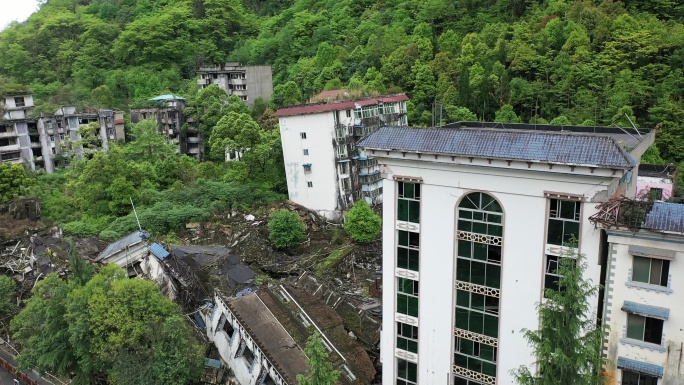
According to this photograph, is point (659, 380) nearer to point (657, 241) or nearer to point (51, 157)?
point (657, 241)

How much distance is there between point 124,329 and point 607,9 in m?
42.4

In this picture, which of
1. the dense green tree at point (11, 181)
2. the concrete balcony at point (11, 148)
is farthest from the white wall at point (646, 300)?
the concrete balcony at point (11, 148)

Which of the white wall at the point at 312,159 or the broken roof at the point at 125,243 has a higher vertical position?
the white wall at the point at 312,159

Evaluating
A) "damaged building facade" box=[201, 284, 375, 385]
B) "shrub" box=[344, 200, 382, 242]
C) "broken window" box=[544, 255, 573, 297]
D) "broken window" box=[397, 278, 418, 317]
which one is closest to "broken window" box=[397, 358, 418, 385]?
"broken window" box=[397, 278, 418, 317]

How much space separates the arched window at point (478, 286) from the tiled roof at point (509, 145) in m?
1.28

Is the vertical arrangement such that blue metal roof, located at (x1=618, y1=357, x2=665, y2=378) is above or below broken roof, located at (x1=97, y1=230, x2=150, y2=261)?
above

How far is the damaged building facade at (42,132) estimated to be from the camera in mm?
41875

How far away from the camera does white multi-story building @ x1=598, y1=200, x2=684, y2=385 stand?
11.0m

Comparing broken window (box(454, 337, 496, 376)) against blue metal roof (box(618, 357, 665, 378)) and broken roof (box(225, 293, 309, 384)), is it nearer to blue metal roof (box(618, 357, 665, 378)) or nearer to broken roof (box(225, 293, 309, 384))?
blue metal roof (box(618, 357, 665, 378))

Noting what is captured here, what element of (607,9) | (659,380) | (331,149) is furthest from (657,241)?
(607,9)

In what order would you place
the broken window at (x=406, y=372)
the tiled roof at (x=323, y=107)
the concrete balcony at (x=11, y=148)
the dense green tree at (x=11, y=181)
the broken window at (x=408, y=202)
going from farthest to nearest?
the concrete balcony at (x=11, y=148), the dense green tree at (x=11, y=181), the tiled roof at (x=323, y=107), the broken window at (x=406, y=372), the broken window at (x=408, y=202)

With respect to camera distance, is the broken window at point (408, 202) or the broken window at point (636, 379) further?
the broken window at point (408, 202)

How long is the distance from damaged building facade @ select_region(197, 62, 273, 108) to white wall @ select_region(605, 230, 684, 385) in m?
45.5

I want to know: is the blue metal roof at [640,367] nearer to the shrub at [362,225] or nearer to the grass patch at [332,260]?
the grass patch at [332,260]
